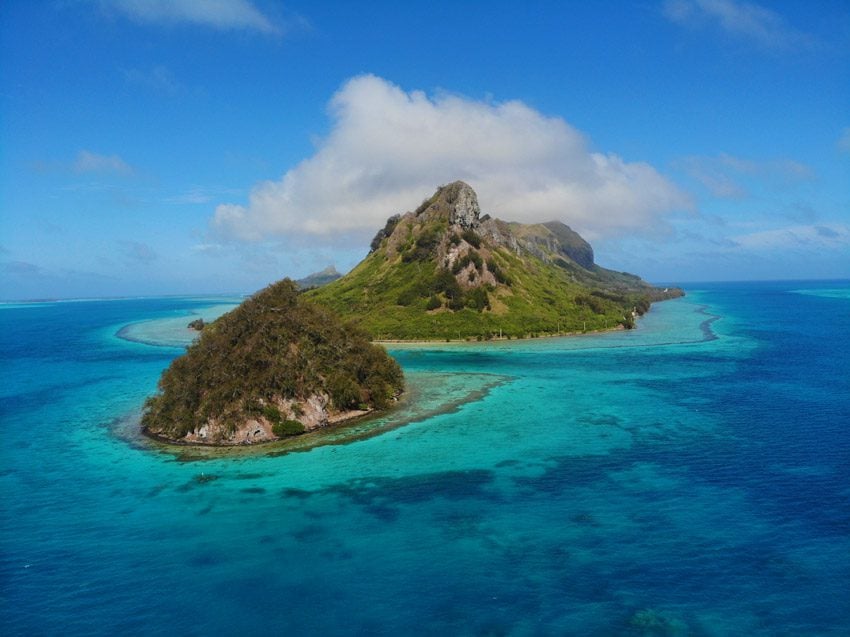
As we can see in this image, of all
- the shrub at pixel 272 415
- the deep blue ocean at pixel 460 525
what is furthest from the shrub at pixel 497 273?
the shrub at pixel 272 415

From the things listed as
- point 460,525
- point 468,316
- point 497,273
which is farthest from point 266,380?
point 497,273

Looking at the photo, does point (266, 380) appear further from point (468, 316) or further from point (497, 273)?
point (497, 273)

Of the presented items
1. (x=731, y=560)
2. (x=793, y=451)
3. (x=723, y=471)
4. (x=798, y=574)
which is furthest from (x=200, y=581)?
(x=793, y=451)

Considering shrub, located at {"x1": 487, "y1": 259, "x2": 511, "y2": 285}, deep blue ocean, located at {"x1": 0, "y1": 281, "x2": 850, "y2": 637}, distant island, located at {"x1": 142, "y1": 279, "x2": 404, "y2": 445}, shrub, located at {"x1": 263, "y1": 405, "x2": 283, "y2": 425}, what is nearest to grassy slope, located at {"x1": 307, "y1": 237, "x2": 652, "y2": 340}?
shrub, located at {"x1": 487, "y1": 259, "x2": 511, "y2": 285}

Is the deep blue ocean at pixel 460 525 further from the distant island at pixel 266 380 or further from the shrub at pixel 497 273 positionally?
the shrub at pixel 497 273

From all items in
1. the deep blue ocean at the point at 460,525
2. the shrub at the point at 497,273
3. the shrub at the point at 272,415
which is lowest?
the deep blue ocean at the point at 460,525

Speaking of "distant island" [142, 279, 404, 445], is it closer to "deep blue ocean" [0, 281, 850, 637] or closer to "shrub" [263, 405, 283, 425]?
"shrub" [263, 405, 283, 425]
